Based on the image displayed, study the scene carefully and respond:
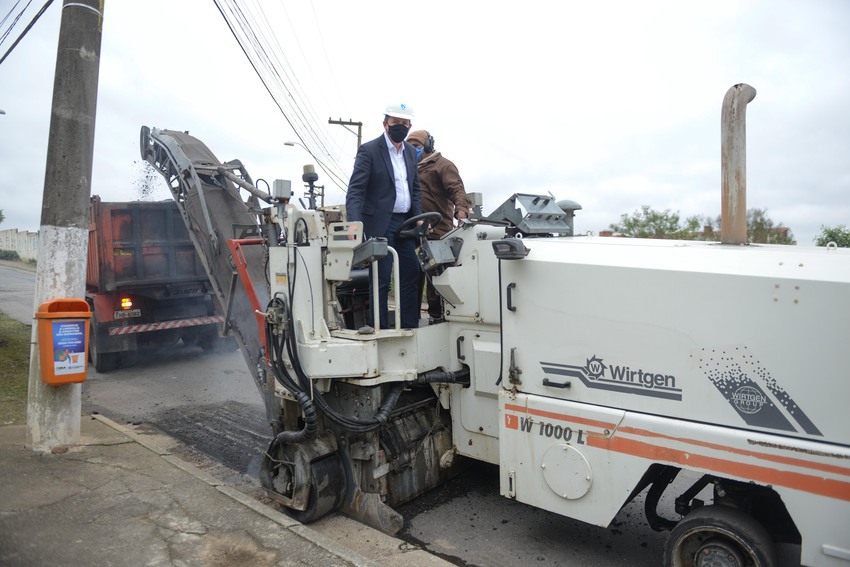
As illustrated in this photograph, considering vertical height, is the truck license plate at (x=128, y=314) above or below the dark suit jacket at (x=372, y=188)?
below

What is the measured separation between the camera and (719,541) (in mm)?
2998

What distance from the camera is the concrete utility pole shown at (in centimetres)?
497

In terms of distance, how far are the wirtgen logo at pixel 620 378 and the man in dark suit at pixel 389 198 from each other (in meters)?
1.41

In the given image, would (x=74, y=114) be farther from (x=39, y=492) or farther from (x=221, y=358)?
(x=221, y=358)

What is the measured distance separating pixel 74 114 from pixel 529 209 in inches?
148

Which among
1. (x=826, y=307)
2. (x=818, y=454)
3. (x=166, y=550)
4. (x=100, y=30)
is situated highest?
(x=100, y=30)

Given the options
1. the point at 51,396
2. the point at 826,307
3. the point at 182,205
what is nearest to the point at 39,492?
the point at 51,396

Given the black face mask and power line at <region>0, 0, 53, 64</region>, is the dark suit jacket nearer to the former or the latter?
the black face mask

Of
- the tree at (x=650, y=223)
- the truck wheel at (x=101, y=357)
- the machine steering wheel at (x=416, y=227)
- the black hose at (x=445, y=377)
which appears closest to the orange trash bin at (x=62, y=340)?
the machine steering wheel at (x=416, y=227)

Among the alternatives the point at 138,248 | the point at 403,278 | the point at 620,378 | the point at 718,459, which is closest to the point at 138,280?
the point at 138,248

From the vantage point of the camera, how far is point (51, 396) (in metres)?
4.97

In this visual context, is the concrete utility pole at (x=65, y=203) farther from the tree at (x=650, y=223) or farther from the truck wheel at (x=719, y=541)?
the tree at (x=650, y=223)

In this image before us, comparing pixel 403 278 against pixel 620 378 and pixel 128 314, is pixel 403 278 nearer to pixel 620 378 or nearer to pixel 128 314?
pixel 620 378

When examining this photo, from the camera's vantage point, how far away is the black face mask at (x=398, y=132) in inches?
183
